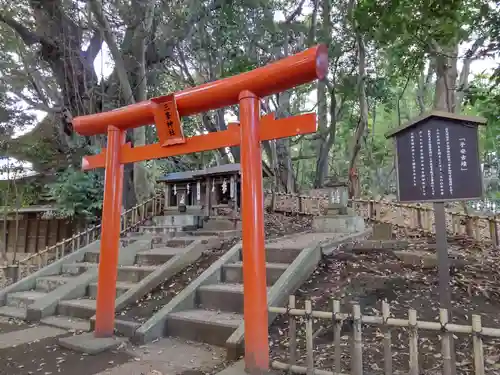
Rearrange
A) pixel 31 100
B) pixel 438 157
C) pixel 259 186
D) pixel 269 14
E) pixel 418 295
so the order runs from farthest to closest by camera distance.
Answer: pixel 31 100 → pixel 269 14 → pixel 418 295 → pixel 259 186 → pixel 438 157

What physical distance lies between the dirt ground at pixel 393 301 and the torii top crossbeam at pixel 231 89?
297 cm

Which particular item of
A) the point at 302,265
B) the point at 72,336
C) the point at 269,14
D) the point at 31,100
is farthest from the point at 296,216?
the point at 31,100

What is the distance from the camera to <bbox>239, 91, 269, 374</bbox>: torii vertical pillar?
3828 mm

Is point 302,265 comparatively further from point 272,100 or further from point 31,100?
point 31,100

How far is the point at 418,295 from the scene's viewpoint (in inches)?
194

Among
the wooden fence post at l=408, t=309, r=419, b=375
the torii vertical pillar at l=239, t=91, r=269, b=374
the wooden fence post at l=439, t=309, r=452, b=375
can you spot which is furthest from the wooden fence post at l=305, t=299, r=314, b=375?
the wooden fence post at l=439, t=309, r=452, b=375

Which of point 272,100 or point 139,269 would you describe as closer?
point 139,269

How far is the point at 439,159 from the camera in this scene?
12.4 ft

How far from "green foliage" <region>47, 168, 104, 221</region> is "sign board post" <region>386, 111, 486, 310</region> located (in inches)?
458

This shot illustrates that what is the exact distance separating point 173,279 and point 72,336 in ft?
6.51

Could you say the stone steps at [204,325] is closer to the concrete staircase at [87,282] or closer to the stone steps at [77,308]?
the concrete staircase at [87,282]

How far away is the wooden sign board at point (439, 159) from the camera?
11.9 feet

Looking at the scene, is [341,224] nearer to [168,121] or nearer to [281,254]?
[281,254]

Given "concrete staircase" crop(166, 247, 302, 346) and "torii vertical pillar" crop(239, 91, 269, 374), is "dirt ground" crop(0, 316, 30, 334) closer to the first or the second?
Result: "concrete staircase" crop(166, 247, 302, 346)
